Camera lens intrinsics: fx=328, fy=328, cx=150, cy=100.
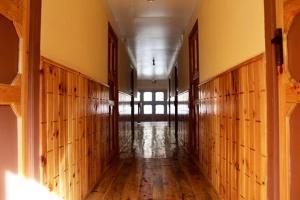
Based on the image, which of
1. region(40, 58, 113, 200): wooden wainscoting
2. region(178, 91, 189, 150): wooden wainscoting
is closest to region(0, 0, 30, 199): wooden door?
region(40, 58, 113, 200): wooden wainscoting

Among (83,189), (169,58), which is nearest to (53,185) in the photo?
(83,189)

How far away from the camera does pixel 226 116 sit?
10.9 feet

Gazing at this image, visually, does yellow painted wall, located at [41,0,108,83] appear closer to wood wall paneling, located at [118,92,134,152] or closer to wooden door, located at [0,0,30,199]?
wooden door, located at [0,0,30,199]

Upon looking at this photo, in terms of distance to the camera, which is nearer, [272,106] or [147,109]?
[272,106]

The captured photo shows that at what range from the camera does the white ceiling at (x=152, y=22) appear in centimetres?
561

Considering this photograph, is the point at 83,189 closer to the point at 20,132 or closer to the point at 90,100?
the point at 90,100

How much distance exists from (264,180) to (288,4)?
1125 mm

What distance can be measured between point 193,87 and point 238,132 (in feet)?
11.2

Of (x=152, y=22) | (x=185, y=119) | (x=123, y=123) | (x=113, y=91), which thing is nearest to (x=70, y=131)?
(x=113, y=91)

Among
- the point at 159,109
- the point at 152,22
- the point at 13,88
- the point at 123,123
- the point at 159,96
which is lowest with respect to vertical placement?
the point at 123,123

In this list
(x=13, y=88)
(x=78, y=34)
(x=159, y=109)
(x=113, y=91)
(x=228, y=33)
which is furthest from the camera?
(x=159, y=109)

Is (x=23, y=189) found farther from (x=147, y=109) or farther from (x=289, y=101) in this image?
(x=147, y=109)

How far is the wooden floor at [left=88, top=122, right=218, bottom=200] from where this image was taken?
376cm

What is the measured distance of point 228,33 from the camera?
3299mm
